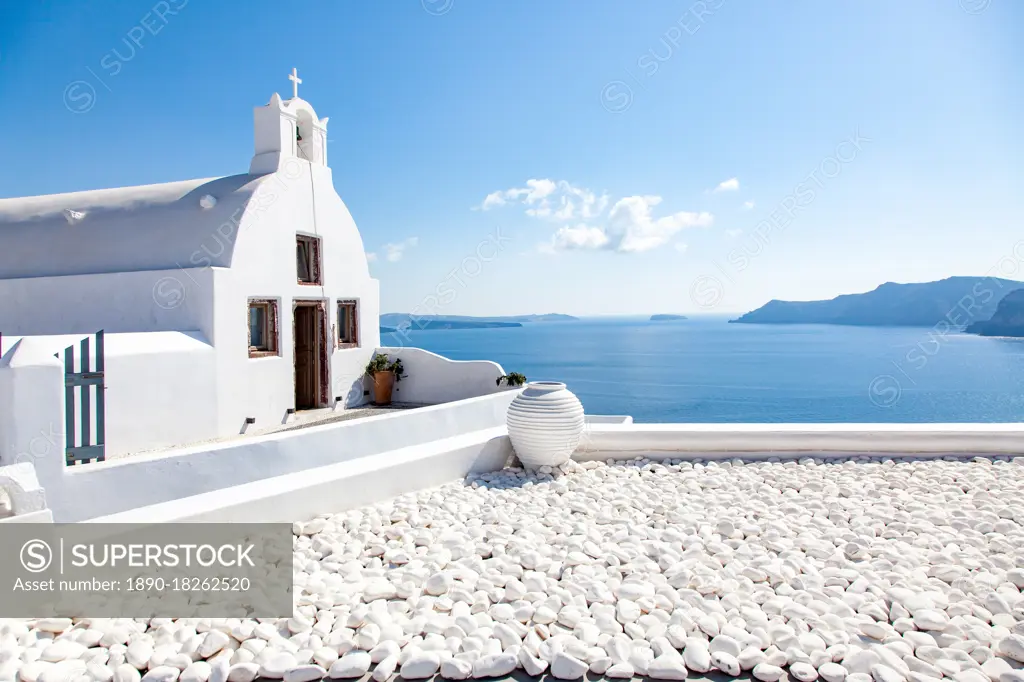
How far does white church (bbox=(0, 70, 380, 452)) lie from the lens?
8999 mm

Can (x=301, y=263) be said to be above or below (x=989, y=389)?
above

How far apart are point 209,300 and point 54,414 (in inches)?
214

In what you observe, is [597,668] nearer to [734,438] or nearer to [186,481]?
[186,481]

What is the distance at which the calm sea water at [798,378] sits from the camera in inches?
1780

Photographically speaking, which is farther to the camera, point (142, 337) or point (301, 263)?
point (301, 263)

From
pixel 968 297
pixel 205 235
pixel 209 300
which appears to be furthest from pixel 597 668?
pixel 968 297

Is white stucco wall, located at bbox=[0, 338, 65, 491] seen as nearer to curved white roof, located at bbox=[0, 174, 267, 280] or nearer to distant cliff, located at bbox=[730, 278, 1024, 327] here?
curved white roof, located at bbox=[0, 174, 267, 280]

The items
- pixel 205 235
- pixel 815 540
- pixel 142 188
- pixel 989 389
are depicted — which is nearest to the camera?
pixel 815 540

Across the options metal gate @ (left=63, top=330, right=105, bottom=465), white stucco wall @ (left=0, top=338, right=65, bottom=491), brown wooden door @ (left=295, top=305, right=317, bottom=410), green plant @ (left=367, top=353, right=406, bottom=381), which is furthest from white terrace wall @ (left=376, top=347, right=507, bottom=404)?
white stucco wall @ (left=0, top=338, right=65, bottom=491)

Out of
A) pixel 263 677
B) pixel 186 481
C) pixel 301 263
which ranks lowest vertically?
pixel 263 677

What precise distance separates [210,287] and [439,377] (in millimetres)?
4740

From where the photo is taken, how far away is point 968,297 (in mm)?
95500

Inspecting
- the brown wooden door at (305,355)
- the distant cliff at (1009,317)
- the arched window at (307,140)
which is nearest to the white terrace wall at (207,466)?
the brown wooden door at (305,355)

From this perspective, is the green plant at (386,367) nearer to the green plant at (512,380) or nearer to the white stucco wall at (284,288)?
the white stucco wall at (284,288)
